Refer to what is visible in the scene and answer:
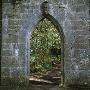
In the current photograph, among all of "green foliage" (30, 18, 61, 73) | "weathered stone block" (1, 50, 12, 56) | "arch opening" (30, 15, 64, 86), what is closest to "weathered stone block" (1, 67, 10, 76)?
"weathered stone block" (1, 50, 12, 56)

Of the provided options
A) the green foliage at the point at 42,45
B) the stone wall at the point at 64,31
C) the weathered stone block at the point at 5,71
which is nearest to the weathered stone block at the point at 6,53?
the stone wall at the point at 64,31

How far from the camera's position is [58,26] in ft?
31.8

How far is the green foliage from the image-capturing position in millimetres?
15250

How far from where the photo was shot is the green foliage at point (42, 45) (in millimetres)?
15250

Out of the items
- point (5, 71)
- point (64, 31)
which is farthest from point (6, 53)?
point (64, 31)

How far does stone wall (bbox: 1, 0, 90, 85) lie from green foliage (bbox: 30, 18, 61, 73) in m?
5.01

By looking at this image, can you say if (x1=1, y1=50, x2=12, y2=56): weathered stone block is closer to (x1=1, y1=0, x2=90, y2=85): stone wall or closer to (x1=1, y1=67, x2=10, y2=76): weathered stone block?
(x1=1, y1=0, x2=90, y2=85): stone wall

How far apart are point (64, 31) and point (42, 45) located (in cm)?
667

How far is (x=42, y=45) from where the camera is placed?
16.2m

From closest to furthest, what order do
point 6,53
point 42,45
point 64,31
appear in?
point 64,31, point 6,53, point 42,45

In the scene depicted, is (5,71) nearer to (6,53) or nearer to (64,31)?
(6,53)

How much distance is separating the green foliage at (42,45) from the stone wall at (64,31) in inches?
197

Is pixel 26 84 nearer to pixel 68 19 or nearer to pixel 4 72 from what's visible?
pixel 4 72

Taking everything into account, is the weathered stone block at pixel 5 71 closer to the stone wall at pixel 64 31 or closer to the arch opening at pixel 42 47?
the stone wall at pixel 64 31
